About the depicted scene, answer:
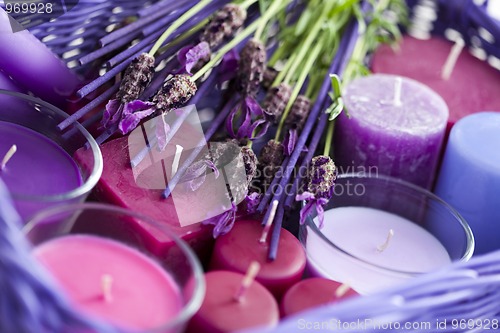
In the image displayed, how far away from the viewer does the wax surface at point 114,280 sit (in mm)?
542

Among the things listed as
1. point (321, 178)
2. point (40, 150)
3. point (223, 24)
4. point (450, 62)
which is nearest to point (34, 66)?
point (40, 150)

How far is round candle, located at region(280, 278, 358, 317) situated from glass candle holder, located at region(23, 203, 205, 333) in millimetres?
118

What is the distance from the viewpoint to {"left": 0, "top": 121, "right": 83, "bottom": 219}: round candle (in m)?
0.69

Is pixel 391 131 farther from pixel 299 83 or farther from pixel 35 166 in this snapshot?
pixel 35 166

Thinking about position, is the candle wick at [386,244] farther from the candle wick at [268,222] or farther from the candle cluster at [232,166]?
the candle wick at [268,222]

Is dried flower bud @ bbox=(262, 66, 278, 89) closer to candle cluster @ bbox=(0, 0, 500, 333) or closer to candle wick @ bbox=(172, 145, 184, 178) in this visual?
candle cluster @ bbox=(0, 0, 500, 333)

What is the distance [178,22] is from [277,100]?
162 millimetres

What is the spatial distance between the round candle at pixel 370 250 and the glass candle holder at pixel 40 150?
0.26 m

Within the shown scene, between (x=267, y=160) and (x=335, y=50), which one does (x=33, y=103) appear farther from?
(x=335, y=50)

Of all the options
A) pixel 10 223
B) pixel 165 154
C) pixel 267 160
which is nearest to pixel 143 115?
pixel 165 154

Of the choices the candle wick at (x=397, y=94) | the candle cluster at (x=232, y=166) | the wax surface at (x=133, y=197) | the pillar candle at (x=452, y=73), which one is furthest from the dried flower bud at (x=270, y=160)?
the pillar candle at (x=452, y=73)

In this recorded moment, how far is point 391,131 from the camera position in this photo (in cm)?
89

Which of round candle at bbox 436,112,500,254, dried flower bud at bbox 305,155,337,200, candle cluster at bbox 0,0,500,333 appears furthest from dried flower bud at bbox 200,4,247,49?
round candle at bbox 436,112,500,254

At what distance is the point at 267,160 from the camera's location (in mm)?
827
